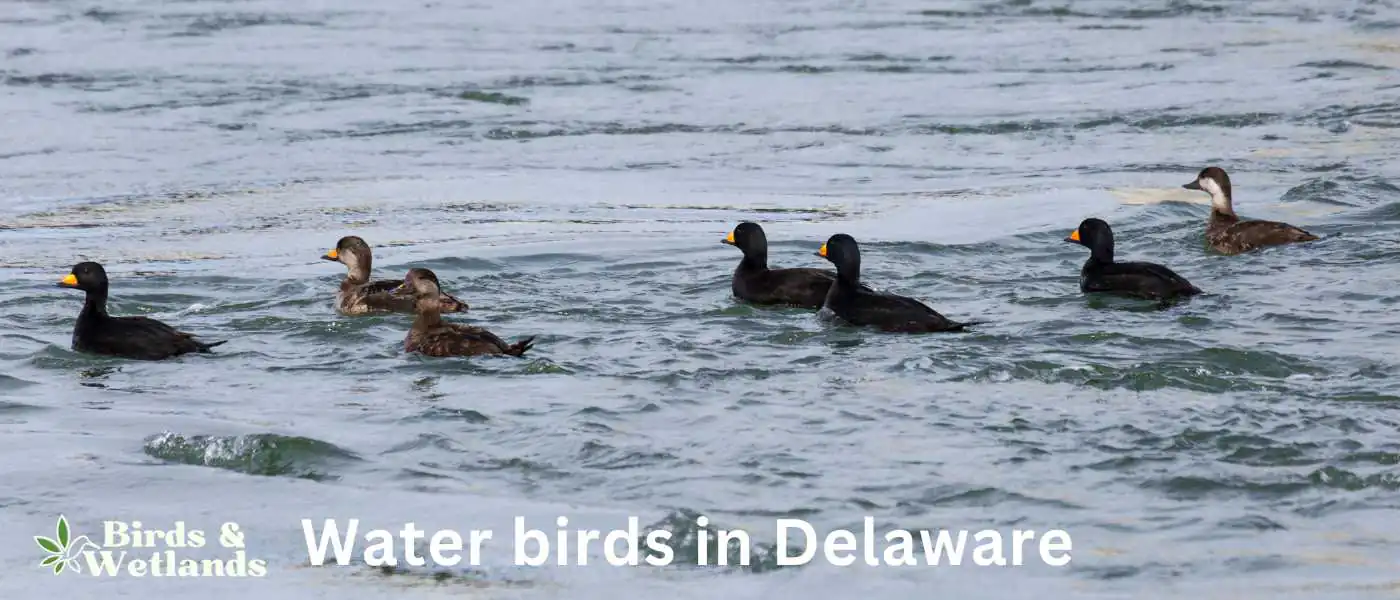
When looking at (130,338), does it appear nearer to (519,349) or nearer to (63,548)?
(519,349)

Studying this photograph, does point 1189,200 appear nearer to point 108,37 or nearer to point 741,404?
point 741,404

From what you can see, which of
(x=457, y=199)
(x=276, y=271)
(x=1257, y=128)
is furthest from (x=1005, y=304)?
(x=1257, y=128)

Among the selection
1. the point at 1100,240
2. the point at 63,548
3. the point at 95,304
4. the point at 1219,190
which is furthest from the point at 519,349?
the point at 1219,190

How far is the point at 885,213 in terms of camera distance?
15.2m

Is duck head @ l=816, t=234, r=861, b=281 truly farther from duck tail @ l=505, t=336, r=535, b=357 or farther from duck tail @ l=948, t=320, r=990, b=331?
duck tail @ l=505, t=336, r=535, b=357

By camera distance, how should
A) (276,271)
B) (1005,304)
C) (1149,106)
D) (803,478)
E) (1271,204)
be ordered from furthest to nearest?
(1149,106) → (1271,204) → (276,271) → (1005,304) → (803,478)

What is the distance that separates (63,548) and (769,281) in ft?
18.7

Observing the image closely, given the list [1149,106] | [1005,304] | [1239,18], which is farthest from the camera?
[1239,18]

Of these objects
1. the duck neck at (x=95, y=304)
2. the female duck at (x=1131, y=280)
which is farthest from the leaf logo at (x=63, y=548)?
the female duck at (x=1131, y=280)

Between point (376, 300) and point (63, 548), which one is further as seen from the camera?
point (376, 300)

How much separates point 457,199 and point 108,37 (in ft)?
31.4

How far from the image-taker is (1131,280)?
11.4 meters

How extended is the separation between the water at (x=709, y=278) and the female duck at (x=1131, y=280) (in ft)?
0.76

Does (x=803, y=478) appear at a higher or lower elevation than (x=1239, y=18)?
lower
